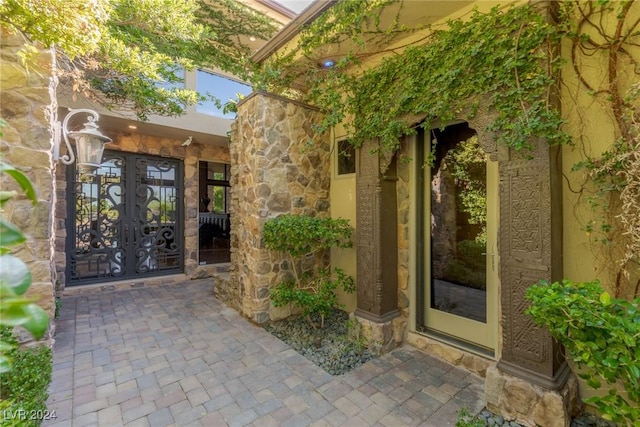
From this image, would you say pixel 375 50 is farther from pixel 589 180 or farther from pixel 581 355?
pixel 581 355

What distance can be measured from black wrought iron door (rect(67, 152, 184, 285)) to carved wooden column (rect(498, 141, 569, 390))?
243 inches

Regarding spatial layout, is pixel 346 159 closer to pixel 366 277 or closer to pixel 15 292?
pixel 366 277

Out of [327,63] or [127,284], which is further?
[127,284]

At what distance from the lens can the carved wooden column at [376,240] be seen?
3.16 m

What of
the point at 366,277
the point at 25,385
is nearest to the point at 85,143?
the point at 25,385

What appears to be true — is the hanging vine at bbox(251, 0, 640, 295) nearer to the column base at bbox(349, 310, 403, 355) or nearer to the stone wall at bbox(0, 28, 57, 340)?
the column base at bbox(349, 310, 403, 355)

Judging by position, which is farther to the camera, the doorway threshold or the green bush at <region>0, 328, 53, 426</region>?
the doorway threshold

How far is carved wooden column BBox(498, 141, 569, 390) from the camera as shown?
2029 millimetres

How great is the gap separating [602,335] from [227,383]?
271 cm

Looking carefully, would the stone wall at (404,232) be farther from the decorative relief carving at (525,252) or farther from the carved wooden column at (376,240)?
the decorative relief carving at (525,252)

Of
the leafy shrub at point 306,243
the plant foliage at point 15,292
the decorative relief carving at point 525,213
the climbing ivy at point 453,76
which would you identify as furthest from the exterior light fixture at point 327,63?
the plant foliage at point 15,292

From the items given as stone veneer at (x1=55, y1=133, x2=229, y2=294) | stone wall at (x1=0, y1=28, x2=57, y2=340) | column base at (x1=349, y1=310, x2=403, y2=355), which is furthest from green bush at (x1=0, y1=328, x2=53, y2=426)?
stone veneer at (x1=55, y1=133, x2=229, y2=294)

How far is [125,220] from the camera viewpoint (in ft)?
18.8

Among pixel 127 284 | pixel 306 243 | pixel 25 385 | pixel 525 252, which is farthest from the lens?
pixel 127 284
